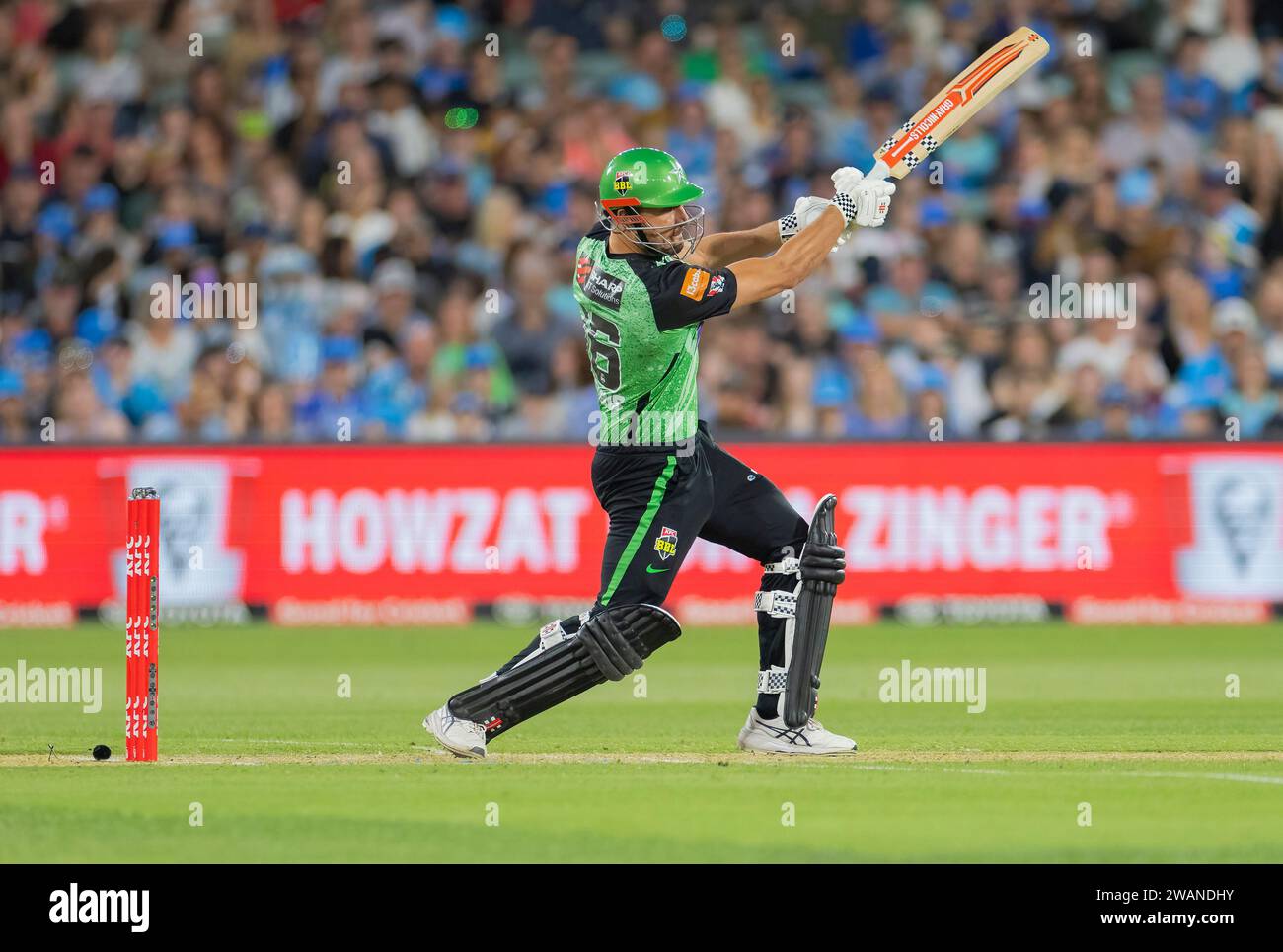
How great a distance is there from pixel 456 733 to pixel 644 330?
2.01m

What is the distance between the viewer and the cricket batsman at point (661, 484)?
953cm

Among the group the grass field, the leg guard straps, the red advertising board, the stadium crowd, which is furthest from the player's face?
the stadium crowd

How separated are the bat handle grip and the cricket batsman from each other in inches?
1.7

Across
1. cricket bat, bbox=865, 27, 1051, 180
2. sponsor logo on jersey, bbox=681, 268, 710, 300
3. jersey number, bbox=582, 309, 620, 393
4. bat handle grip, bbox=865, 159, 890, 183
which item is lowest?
jersey number, bbox=582, 309, 620, 393

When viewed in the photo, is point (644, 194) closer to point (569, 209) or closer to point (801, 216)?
point (801, 216)

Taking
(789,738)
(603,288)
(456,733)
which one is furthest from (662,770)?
(603,288)

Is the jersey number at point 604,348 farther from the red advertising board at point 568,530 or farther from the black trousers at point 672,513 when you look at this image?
the red advertising board at point 568,530

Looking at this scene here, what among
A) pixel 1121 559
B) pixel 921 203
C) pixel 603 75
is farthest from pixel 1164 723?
pixel 603 75

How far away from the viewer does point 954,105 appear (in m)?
10.4

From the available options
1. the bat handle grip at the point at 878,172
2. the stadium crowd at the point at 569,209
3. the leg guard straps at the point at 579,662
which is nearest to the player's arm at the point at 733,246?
the bat handle grip at the point at 878,172

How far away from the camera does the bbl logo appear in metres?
9.70

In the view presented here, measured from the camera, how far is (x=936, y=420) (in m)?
18.6

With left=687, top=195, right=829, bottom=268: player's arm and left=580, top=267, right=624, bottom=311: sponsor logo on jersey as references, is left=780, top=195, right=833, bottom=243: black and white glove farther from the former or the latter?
left=580, top=267, right=624, bottom=311: sponsor logo on jersey

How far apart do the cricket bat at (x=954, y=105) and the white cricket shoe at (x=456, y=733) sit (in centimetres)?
309
